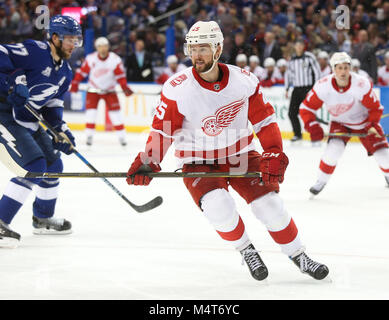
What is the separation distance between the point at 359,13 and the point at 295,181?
4629 mm

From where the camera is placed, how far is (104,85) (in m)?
8.49

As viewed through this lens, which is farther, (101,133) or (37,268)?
(101,133)

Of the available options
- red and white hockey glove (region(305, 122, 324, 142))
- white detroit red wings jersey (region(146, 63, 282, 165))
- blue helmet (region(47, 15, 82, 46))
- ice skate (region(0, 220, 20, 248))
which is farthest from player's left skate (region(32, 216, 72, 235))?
red and white hockey glove (region(305, 122, 324, 142))

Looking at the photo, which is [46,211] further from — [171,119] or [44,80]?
[171,119]

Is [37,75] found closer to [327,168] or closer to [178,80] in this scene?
[178,80]

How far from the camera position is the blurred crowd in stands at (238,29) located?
961 centimetres

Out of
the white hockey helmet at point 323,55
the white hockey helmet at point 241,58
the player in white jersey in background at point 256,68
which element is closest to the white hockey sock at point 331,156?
the white hockey helmet at point 323,55

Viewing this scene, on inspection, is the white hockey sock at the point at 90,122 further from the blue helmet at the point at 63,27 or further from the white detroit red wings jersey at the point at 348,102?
the blue helmet at the point at 63,27

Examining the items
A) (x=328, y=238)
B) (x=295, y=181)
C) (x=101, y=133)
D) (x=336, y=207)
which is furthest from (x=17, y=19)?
(x=328, y=238)

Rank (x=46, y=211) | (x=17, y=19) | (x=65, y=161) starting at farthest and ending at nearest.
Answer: (x=17, y=19) < (x=65, y=161) < (x=46, y=211)

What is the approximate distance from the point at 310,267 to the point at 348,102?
248 cm

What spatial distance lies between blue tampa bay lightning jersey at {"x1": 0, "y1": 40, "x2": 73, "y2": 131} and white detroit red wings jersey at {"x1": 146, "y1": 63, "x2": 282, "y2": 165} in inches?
41.2

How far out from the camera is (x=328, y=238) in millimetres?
3834

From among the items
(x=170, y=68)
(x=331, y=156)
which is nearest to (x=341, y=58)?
(x=331, y=156)
